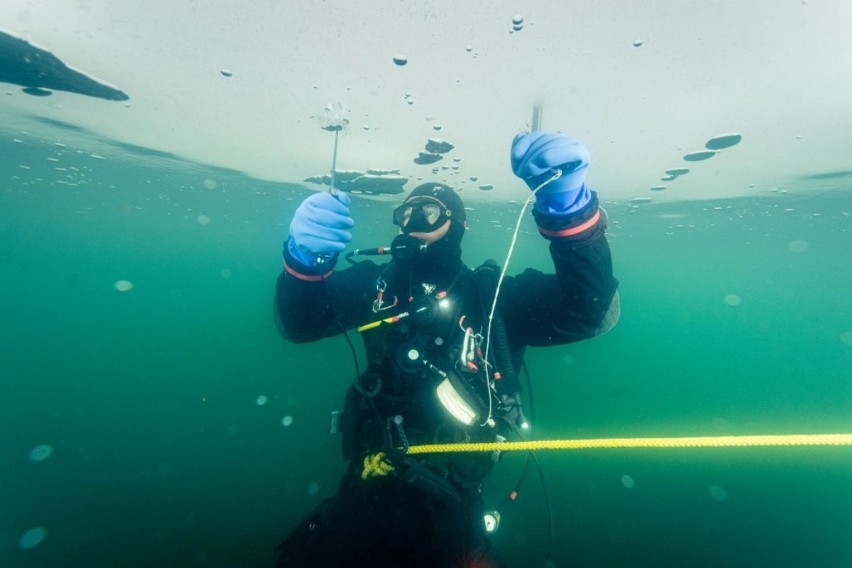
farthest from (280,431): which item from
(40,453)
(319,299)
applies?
(319,299)

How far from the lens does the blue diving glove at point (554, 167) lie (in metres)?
2.82

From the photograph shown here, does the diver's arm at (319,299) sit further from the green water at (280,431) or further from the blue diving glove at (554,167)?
the green water at (280,431)

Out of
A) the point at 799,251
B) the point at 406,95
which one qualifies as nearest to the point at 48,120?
the point at 406,95

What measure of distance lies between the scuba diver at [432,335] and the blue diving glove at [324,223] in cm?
1

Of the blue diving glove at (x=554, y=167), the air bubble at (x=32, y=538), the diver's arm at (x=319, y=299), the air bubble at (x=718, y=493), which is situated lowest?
the air bubble at (x=32, y=538)

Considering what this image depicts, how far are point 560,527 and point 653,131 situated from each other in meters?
11.2

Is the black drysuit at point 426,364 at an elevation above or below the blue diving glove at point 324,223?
below

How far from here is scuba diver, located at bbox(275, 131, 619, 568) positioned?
2922 millimetres

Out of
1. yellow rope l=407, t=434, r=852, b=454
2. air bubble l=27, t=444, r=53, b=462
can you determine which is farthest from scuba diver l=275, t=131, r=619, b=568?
air bubble l=27, t=444, r=53, b=462

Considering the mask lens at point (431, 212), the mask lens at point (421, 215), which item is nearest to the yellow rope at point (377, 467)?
the mask lens at point (421, 215)

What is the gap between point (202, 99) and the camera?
7.52m

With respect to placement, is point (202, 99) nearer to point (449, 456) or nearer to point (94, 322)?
point (449, 456)

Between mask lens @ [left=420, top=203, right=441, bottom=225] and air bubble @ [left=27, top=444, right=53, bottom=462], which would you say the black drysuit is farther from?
air bubble @ [left=27, top=444, right=53, bottom=462]

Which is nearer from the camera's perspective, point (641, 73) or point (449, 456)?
point (449, 456)
